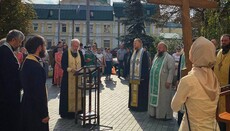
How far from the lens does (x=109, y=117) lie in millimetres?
9039

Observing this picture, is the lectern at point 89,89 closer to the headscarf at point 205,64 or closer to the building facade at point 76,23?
the headscarf at point 205,64

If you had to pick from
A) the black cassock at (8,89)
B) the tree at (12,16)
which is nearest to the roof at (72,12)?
the tree at (12,16)

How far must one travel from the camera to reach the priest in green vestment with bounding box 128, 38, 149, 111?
1000 centimetres

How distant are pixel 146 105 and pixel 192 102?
6583 mm

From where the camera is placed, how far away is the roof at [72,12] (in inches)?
2660

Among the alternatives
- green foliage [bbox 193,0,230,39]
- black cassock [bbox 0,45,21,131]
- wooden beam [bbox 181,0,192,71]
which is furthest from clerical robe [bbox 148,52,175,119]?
wooden beam [bbox 181,0,192,71]

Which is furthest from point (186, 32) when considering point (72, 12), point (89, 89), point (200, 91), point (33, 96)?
point (72, 12)

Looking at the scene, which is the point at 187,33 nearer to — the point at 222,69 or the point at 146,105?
the point at 222,69

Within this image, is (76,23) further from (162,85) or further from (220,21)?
(162,85)

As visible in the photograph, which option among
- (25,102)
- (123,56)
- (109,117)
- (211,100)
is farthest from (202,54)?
(123,56)

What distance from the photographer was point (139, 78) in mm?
10047

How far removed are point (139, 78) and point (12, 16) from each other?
51.1ft

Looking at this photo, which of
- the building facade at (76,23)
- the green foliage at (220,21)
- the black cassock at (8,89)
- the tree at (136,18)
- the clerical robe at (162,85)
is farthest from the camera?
the building facade at (76,23)

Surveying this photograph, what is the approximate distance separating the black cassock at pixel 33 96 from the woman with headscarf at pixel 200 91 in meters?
1.98
